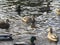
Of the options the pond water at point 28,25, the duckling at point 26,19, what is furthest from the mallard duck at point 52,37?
the duckling at point 26,19

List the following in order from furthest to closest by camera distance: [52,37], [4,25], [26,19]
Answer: [26,19] < [4,25] < [52,37]

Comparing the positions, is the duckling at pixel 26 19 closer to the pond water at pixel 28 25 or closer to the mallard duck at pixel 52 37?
the pond water at pixel 28 25

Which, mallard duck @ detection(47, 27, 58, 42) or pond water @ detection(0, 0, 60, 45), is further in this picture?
pond water @ detection(0, 0, 60, 45)

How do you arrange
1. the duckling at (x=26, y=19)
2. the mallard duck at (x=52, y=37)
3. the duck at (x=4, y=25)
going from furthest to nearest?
the duckling at (x=26, y=19) → the duck at (x=4, y=25) → the mallard duck at (x=52, y=37)

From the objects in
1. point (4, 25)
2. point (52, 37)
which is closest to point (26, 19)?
point (4, 25)

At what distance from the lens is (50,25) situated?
115 ft

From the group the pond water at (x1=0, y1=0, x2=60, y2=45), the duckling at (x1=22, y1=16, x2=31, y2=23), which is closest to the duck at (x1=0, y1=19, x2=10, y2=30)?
the pond water at (x1=0, y1=0, x2=60, y2=45)

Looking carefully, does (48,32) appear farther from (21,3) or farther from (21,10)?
(21,3)

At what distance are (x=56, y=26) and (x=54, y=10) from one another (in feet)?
19.4

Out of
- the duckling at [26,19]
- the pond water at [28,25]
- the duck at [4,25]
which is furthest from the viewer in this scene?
the duckling at [26,19]

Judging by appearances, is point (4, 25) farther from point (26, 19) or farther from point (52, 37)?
point (52, 37)

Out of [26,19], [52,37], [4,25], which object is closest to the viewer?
[52,37]

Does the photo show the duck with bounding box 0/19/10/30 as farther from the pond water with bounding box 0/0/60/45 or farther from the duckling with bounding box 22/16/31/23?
the duckling with bounding box 22/16/31/23

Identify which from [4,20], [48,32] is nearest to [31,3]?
[4,20]
